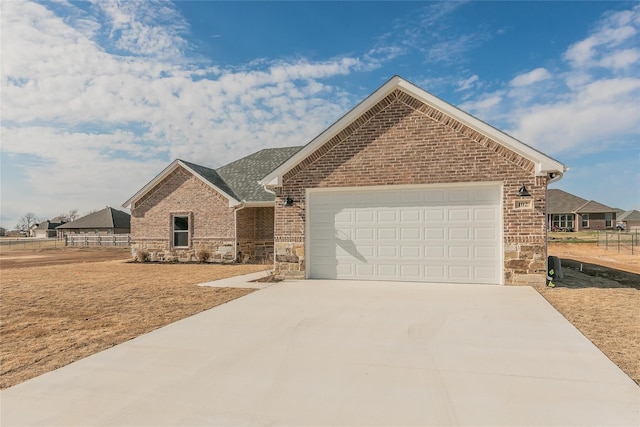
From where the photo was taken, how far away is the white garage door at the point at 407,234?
9.77m

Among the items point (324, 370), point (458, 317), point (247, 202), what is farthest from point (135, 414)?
point (247, 202)

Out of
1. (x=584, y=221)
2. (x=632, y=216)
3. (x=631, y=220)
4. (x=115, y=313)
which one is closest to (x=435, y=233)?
(x=115, y=313)

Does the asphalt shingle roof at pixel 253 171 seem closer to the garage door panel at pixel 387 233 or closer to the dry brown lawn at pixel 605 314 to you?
the garage door panel at pixel 387 233

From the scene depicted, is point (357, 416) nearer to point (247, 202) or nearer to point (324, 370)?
point (324, 370)

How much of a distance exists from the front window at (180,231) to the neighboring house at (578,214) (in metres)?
42.6

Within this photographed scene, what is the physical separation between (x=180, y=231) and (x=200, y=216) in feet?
4.67

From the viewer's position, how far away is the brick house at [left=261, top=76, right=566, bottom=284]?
9461 mm

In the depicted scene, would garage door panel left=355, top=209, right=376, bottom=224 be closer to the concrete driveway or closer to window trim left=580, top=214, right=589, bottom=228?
the concrete driveway

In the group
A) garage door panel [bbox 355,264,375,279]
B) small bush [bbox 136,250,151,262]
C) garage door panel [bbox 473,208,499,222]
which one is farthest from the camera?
small bush [bbox 136,250,151,262]

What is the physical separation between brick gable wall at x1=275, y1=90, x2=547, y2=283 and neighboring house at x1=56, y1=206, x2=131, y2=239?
40.3 meters

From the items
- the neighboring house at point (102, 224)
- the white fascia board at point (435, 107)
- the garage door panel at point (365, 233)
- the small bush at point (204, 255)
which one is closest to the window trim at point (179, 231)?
the small bush at point (204, 255)

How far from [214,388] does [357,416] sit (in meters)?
1.52

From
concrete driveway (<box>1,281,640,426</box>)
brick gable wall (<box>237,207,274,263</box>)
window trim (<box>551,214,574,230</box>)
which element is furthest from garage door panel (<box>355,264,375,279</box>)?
window trim (<box>551,214,574,230</box>)

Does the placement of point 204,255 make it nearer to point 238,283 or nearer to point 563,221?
point 238,283
